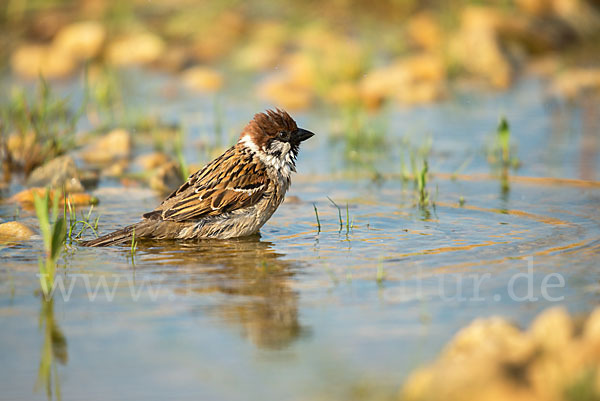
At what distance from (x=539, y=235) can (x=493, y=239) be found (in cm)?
35

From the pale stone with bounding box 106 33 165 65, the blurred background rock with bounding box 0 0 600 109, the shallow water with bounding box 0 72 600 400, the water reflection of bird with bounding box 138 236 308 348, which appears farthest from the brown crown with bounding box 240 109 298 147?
the pale stone with bounding box 106 33 165 65

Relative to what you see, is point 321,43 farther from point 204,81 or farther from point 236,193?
point 236,193

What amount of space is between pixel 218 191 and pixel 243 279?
157 centimetres

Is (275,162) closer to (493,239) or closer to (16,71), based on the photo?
(493,239)

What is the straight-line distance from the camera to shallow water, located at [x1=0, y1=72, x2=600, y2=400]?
4.09 m

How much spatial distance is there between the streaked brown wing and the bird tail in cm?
26

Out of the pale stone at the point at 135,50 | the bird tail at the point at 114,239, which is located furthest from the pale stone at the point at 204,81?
the bird tail at the point at 114,239

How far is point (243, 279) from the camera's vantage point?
221 inches

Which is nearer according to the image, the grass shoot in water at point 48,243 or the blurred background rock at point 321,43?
the grass shoot in water at point 48,243

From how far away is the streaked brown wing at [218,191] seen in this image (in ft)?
22.5

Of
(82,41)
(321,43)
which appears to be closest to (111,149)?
(82,41)

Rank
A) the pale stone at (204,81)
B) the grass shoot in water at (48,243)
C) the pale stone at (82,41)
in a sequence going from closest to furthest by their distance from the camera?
the grass shoot in water at (48,243) → the pale stone at (204,81) → the pale stone at (82,41)

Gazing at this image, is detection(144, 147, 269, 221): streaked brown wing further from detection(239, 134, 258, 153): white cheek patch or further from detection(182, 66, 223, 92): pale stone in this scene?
detection(182, 66, 223, 92): pale stone

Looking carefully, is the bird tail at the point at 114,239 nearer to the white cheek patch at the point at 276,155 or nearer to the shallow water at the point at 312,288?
the shallow water at the point at 312,288
